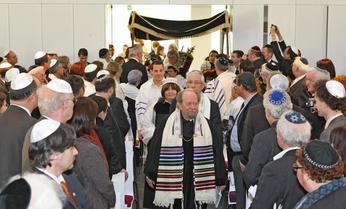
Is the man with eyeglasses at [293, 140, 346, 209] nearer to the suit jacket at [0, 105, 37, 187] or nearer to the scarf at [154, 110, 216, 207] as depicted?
the suit jacket at [0, 105, 37, 187]

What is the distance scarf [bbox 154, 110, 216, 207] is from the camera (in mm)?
5824

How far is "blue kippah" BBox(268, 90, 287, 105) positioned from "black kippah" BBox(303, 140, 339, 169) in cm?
172

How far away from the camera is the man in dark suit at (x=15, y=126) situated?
15.1ft

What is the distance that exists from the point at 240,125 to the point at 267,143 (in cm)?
158

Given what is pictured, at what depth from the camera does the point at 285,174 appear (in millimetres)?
3865

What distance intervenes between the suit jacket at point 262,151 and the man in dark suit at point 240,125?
1431mm

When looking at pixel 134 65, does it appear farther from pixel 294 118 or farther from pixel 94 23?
pixel 294 118

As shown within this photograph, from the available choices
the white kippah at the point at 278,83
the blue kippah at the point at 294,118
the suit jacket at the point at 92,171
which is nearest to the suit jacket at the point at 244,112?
the white kippah at the point at 278,83

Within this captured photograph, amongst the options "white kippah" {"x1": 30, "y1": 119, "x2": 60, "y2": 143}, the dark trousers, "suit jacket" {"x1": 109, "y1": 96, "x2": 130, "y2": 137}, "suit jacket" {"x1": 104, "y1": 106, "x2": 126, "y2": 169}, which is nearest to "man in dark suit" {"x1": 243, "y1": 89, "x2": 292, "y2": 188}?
the dark trousers

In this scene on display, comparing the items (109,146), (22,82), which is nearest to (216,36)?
(109,146)

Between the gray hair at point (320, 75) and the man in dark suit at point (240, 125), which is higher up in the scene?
the gray hair at point (320, 75)

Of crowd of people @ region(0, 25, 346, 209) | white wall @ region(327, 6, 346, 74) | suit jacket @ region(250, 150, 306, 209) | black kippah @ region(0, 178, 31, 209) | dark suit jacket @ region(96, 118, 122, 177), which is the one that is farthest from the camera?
white wall @ region(327, 6, 346, 74)

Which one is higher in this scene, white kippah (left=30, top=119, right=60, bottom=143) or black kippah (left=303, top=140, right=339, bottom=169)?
white kippah (left=30, top=119, right=60, bottom=143)

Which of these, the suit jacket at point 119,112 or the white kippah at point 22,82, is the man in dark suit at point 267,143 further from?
the suit jacket at point 119,112
